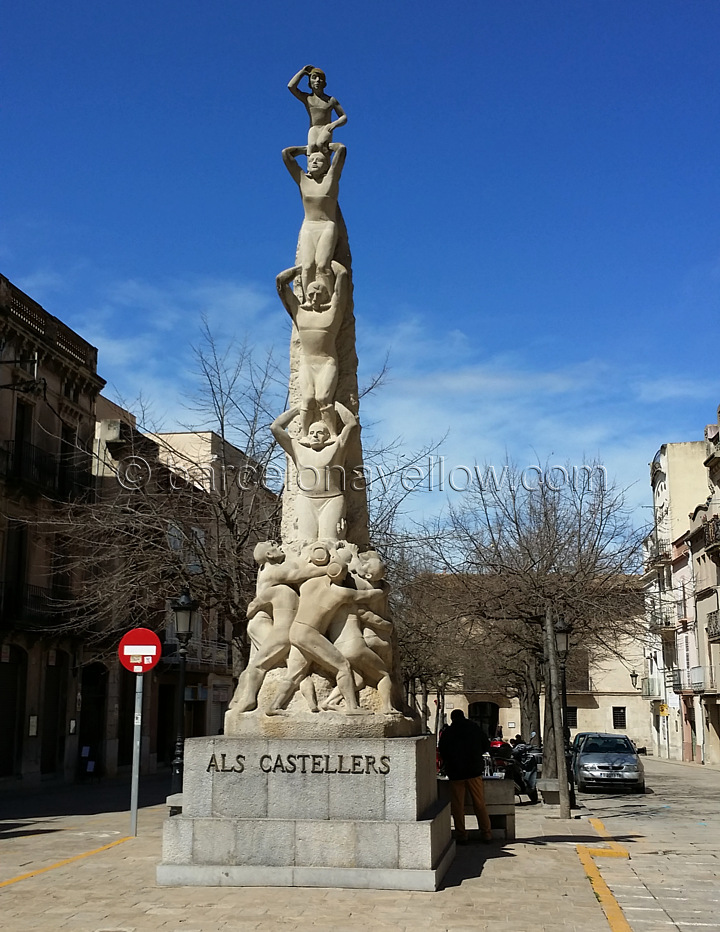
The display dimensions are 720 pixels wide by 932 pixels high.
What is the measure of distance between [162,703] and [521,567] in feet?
65.9

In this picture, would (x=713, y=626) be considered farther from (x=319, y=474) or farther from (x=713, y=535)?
(x=319, y=474)

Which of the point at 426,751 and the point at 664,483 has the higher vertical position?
the point at 664,483

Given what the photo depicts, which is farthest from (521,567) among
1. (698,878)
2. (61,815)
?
(698,878)

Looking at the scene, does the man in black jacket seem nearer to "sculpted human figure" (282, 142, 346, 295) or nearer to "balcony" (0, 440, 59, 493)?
"sculpted human figure" (282, 142, 346, 295)

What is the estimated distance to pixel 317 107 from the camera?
468 inches

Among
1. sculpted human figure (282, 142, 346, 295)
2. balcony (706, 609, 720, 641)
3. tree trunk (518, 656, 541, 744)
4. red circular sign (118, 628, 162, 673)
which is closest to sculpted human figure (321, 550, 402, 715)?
sculpted human figure (282, 142, 346, 295)

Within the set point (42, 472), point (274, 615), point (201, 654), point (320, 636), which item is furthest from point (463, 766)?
point (201, 654)

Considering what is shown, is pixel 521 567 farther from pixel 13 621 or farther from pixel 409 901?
pixel 409 901

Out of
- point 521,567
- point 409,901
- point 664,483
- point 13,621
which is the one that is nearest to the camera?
point 409,901

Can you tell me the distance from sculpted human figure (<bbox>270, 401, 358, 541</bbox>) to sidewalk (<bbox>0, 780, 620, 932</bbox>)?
364cm

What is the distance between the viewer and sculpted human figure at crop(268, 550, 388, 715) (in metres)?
9.66

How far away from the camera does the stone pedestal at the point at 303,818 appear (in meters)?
8.64

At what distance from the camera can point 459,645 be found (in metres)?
32.2

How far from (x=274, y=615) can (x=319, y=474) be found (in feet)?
5.63
